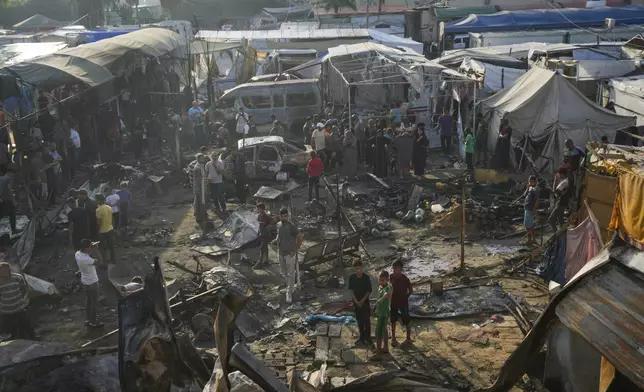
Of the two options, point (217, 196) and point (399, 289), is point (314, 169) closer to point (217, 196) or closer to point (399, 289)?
point (217, 196)

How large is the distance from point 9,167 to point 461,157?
12.6 meters

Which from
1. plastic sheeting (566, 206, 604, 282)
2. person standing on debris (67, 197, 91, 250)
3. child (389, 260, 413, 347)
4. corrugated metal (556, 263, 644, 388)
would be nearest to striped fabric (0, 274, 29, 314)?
person standing on debris (67, 197, 91, 250)

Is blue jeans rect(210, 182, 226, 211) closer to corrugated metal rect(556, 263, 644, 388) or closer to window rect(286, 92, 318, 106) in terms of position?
window rect(286, 92, 318, 106)

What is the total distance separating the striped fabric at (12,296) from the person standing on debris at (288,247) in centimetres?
416

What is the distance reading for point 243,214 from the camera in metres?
15.5

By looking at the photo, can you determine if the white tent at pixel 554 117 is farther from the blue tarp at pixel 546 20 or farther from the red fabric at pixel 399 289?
the blue tarp at pixel 546 20

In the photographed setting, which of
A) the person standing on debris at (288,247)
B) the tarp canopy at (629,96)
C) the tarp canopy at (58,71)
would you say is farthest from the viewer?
the tarp canopy at (629,96)

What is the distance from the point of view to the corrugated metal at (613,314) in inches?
226

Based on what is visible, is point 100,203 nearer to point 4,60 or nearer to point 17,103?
point 17,103

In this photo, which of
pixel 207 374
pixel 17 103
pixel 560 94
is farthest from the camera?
pixel 560 94

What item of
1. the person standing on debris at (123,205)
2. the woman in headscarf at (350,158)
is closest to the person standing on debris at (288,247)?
the person standing on debris at (123,205)

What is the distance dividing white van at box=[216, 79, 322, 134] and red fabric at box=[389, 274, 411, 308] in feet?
48.7

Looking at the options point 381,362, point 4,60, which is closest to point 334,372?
point 381,362

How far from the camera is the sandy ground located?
10.0 metres
